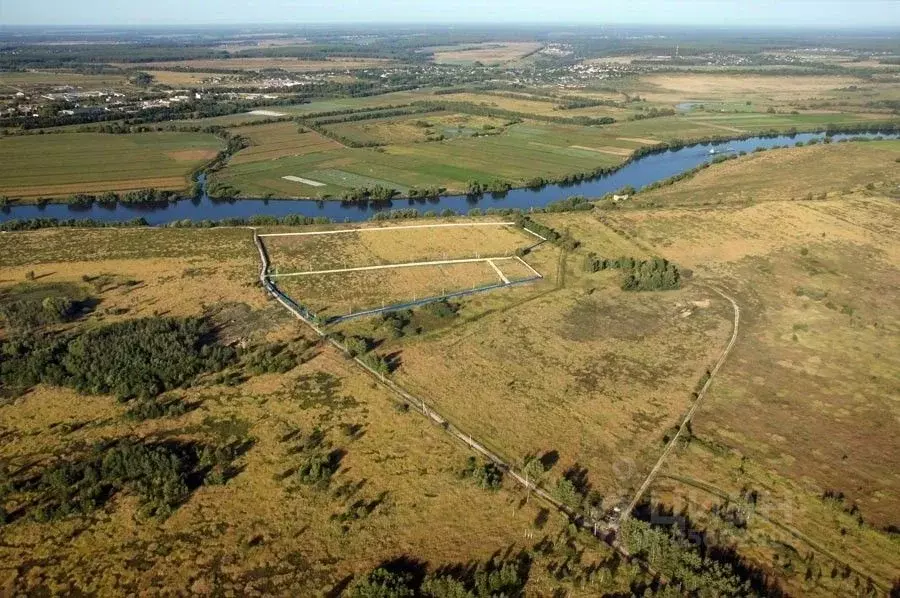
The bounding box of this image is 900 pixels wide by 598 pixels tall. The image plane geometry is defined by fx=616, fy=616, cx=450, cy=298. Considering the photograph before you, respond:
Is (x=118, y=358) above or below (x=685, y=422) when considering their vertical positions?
above

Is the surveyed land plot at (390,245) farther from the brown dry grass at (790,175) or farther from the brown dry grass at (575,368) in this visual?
the brown dry grass at (790,175)

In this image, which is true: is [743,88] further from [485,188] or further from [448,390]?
[448,390]

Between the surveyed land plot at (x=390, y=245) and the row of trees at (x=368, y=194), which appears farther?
the row of trees at (x=368, y=194)

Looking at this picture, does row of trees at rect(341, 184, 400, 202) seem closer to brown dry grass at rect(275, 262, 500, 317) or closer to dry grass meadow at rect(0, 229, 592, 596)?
brown dry grass at rect(275, 262, 500, 317)

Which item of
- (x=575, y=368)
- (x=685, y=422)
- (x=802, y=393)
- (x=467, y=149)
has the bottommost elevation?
(x=685, y=422)

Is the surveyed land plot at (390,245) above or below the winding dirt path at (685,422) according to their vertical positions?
above

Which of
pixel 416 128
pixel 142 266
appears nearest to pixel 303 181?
pixel 142 266

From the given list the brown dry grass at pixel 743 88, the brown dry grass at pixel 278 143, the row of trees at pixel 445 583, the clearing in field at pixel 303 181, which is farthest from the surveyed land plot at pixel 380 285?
the brown dry grass at pixel 743 88

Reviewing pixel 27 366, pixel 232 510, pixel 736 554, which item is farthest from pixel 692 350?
pixel 27 366
